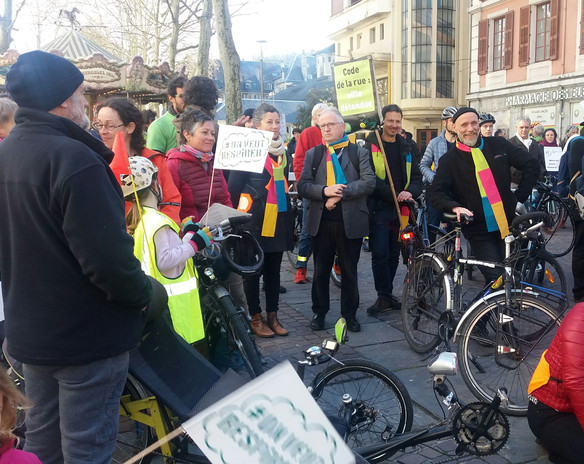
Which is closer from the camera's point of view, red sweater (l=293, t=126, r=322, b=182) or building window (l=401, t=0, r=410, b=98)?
red sweater (l=293, t=126, r=322, b=182)

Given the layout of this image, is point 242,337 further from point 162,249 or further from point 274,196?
point 274,196

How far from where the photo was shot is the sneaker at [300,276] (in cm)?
771

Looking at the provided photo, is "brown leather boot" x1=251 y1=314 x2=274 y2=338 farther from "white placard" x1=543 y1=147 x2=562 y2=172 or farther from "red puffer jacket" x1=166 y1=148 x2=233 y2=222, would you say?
"white placard" x1=543 y1=147 x2=562 y2=172

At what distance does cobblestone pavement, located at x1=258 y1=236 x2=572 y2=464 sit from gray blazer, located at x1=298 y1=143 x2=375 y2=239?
97 cm

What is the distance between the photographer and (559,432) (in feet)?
9.98

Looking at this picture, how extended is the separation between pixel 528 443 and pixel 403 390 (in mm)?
891

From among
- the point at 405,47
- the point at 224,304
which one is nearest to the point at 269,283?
the point at 224,304

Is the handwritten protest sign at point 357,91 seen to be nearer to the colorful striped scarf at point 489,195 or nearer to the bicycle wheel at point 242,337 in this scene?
the colorful striped scarf at point 489,195

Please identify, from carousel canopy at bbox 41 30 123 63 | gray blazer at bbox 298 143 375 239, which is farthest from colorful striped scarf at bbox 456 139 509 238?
carousel canopy at bbox 41 30 123 63

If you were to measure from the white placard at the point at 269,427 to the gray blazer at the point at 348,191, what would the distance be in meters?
3.53

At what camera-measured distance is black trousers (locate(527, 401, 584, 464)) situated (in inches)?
117

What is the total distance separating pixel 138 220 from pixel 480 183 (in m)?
2.90

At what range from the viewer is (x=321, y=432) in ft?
5.99

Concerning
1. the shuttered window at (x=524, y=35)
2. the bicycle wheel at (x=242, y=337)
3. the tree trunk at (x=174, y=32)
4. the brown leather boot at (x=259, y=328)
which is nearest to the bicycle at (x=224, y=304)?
the bicycle wheel at (x=242, y=337)
